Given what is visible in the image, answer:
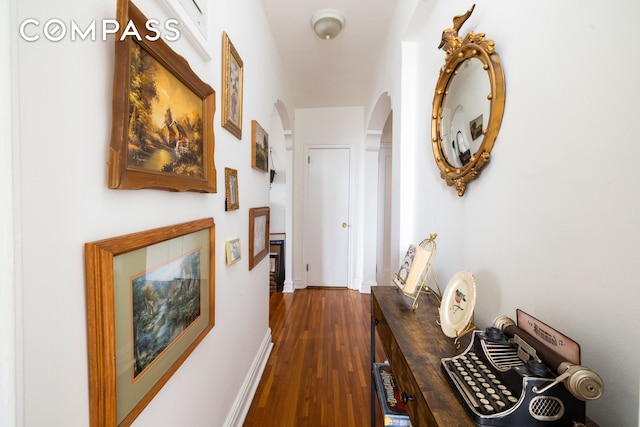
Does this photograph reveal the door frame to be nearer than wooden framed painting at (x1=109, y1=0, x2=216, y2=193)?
No

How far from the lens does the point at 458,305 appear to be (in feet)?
2.68

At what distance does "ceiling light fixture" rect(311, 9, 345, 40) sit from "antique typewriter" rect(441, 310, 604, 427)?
215 cm

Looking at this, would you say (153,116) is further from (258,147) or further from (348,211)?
(348,211)

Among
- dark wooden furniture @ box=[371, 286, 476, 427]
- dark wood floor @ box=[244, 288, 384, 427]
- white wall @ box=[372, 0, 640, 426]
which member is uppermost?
white wall @ box=[372, 0, 640, 426]

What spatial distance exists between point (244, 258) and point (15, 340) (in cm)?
117

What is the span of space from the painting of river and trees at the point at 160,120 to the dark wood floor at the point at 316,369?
5.17 feet

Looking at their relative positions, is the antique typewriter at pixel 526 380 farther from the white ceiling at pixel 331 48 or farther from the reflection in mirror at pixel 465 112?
the white ceiling at pixel 331 48

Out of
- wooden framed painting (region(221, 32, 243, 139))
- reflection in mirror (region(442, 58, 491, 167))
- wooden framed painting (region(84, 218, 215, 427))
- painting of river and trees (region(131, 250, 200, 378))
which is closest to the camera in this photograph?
wooden framed painting (region(84, 218, 215, 427))

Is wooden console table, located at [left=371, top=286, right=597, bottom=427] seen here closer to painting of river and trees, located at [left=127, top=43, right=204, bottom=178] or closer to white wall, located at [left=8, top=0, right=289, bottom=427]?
white wall, located at [left=8, top=0, right=289, bottom=427]

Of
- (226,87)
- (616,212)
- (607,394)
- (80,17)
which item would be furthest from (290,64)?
(607,394)

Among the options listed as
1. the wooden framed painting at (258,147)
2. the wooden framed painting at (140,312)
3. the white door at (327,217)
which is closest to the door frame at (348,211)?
the white door at (327,217)

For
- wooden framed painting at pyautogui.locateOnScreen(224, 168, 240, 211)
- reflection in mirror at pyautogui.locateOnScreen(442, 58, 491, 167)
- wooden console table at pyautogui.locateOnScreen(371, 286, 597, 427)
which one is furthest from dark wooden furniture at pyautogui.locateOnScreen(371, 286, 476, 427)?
wooden framed painting at pyautogui.locateOnScreen(224, 168, 240, 211)

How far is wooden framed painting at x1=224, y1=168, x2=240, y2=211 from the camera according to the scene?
124 centimetres

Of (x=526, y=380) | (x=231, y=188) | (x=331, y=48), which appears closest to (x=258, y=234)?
(x=231, y=188)
